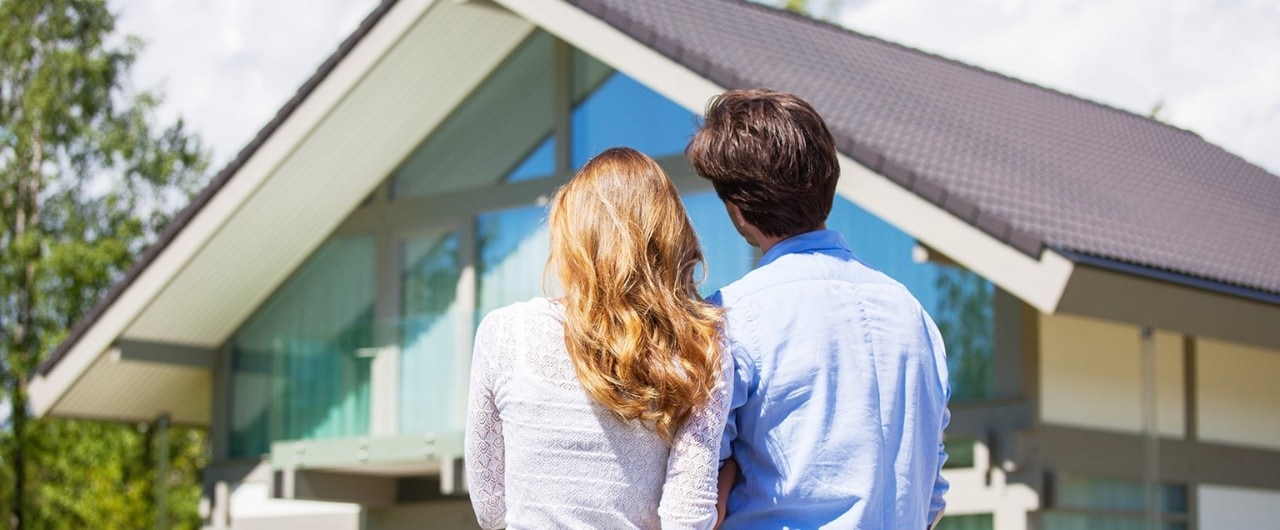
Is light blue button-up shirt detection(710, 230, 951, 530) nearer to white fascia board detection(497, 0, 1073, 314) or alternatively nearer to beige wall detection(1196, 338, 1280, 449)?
white fascia board detection(497, 0, 1073, 314)

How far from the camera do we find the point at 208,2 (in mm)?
54562

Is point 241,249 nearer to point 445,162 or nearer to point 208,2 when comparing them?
point 445,162

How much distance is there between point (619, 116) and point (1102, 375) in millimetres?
3845

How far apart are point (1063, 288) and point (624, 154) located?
6709 millimetres

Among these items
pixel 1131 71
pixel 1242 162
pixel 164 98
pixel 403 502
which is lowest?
pixel 403 502

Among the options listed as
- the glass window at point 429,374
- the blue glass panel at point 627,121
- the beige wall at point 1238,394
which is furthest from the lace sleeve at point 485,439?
the glass window at point 429,374

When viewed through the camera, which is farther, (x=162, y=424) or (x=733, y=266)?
(x=162, y=424)

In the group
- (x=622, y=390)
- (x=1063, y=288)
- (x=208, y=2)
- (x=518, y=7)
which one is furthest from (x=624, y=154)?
(x=208, y=2)

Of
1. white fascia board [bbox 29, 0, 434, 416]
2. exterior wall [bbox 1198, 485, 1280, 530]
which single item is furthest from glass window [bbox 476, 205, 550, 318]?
exterior wall [bbox 1198, 485, 1280, 530]

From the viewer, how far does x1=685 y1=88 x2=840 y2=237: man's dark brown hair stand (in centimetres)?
269

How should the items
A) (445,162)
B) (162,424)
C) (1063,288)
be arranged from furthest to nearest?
(162,424) < (445,162) < (1063,288)

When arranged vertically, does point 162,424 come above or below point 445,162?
below

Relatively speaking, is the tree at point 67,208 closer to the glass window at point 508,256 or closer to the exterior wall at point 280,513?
the exterior wall at point 280,513

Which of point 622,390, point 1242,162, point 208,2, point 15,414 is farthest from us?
point 208,2
